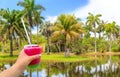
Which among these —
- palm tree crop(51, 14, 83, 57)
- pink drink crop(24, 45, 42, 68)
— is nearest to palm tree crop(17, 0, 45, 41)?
palm tree crop(51, 14, 83, 57)

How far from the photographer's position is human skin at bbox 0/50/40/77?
176 centimetres

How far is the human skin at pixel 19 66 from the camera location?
176 centimetres

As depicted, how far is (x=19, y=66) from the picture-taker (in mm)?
1802

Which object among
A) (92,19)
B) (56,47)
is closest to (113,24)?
(92,19)

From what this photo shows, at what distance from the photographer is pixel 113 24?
87.4 meters

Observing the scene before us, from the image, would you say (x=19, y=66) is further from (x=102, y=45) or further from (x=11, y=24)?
(x=102, y=45)

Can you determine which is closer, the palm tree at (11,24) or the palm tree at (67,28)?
the palm tree at (11,24)

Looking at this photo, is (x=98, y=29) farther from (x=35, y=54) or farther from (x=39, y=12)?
(x=35, y=54)

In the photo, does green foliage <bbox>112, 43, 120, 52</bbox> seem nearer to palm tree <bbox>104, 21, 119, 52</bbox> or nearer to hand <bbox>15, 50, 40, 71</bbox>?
palm tree <bbox>104, 21, 119, 52</bbox>

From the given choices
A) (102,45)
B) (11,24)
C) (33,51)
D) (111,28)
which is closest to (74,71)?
(11,24)

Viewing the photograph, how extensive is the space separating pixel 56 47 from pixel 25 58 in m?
70.4

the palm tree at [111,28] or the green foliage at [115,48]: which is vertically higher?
the palm tree at [111,28]

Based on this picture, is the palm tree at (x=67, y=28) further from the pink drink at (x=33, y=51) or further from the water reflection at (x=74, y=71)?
the pink drink at (x=33, y=51)

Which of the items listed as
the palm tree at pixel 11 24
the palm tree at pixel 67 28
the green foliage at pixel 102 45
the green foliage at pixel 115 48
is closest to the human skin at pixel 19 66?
the palm tree at pixel 11 24
